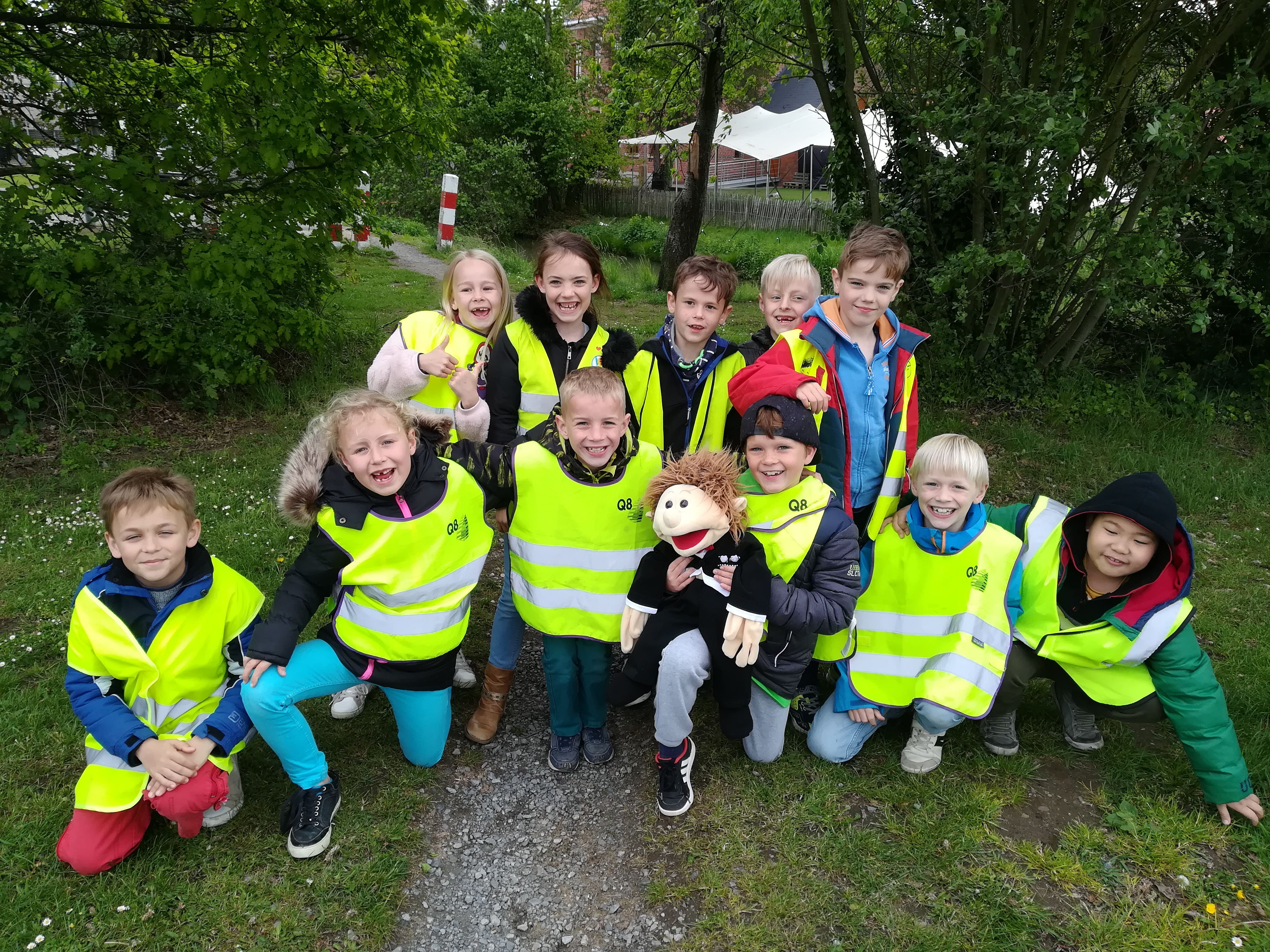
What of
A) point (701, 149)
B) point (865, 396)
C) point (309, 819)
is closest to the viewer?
point (309, 819)

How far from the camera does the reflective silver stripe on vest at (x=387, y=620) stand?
2768 millimetres

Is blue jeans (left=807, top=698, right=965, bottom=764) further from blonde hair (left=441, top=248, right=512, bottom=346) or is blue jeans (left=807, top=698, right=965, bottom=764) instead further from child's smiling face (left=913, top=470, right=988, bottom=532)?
blonde hair (left=441, top=248, right=512, bottom=346)

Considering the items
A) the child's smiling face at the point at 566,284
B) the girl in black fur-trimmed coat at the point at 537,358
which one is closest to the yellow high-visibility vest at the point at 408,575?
the girl in black fur-trimmed coat at the point at 537,358

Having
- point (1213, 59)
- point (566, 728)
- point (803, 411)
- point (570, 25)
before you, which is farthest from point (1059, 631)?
point (570, 25)

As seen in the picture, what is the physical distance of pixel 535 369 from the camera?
11.1 feet

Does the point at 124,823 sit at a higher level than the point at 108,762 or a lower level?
lower

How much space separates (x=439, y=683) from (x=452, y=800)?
0.47 m

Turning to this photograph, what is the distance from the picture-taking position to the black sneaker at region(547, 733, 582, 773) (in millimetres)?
3156

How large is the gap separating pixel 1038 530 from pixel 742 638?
1385 mm

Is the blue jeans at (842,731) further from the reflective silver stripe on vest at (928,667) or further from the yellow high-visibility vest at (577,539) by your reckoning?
the yellow high-visibility vest at (577,539)

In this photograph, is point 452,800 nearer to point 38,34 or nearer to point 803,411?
point 803,411

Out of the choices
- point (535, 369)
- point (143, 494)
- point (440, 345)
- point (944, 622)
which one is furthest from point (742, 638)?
point (143, 494)

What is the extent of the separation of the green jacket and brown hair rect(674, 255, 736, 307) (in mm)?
2167

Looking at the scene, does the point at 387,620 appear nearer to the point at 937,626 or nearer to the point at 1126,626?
the point at 937,626
